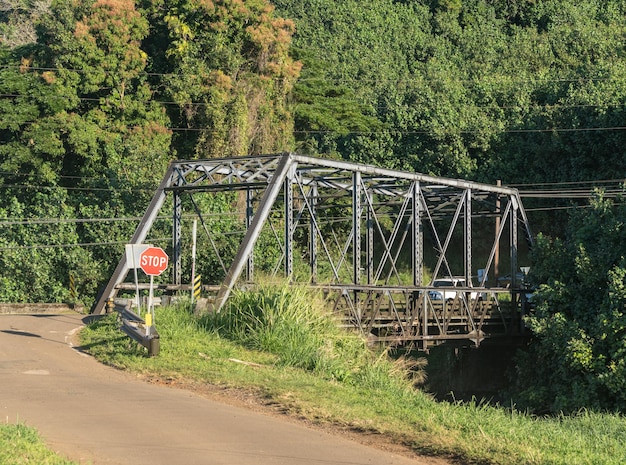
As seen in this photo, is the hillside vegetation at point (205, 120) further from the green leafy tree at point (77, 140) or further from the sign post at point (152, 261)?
the sign post at point (152, 261)

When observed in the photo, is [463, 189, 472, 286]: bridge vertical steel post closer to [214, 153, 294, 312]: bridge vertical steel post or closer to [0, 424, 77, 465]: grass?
[214, 153, 294, 312]: bridge vertical steel post

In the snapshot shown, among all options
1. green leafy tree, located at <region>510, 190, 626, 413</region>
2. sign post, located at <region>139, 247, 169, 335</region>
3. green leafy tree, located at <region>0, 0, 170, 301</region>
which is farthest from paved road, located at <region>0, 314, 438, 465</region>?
green leafy tree, located at <region>0, 0, 170, 301</region>

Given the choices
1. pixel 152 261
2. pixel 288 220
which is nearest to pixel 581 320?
pixel 288 220

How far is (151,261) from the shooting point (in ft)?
63.5

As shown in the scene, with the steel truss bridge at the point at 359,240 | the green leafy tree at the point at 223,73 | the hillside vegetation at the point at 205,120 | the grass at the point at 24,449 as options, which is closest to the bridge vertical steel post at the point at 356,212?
the steel truss bridge at the point at 359,240

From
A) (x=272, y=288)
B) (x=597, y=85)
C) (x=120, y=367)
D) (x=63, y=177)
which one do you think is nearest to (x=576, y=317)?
(x=272, y=288)

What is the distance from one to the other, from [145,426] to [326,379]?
4.91m

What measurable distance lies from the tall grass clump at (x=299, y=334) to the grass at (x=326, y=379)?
3 centimetres

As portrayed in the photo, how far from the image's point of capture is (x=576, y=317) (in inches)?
1077

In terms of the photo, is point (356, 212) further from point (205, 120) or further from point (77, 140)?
point (205, 120)

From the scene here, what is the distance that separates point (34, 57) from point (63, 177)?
6.53m

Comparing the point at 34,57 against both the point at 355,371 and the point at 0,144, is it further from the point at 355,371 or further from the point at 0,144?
the point at 355,371

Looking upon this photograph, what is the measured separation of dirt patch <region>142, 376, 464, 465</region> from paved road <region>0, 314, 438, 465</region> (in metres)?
0.21

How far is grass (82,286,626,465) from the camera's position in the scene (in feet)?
34.5
